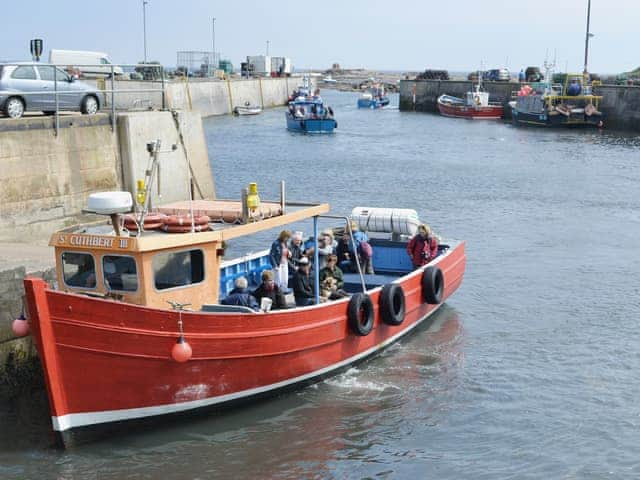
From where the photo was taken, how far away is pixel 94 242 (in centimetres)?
1080

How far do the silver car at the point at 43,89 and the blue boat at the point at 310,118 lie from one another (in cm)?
4090

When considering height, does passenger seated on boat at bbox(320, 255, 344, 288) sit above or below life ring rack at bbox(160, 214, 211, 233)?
below

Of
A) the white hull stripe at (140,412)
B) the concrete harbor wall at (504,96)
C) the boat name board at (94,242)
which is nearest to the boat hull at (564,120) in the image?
the concrete harbor wall at (504,96)

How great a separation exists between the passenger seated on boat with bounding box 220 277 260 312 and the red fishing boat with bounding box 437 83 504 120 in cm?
6725

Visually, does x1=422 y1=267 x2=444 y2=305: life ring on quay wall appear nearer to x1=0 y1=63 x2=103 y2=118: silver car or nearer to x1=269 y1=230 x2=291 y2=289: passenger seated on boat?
x1=269 y1=230 x2=291 y2=289: passenger seated on boat

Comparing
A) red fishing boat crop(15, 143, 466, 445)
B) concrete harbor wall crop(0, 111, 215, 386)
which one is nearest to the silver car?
concrete harbor wall crop(0, 111, 215, 386)

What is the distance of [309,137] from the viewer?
5753 cm

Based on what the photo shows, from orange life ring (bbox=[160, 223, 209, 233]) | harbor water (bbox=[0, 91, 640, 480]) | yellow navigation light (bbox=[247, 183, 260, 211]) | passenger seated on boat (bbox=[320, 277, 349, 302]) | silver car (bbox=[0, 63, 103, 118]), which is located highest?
silver car (bbox=[0, 63, 103, 118])

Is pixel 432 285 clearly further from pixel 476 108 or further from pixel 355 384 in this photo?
pixel 476 108

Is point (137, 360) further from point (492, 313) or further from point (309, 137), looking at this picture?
point (309, 137)

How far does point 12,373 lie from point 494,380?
23.6 feet

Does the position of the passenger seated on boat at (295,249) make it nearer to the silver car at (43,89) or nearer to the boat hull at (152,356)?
the boat hull at (152,356)

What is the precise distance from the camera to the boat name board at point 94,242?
10.7 metres

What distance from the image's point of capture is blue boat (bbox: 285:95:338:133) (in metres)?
59.4
